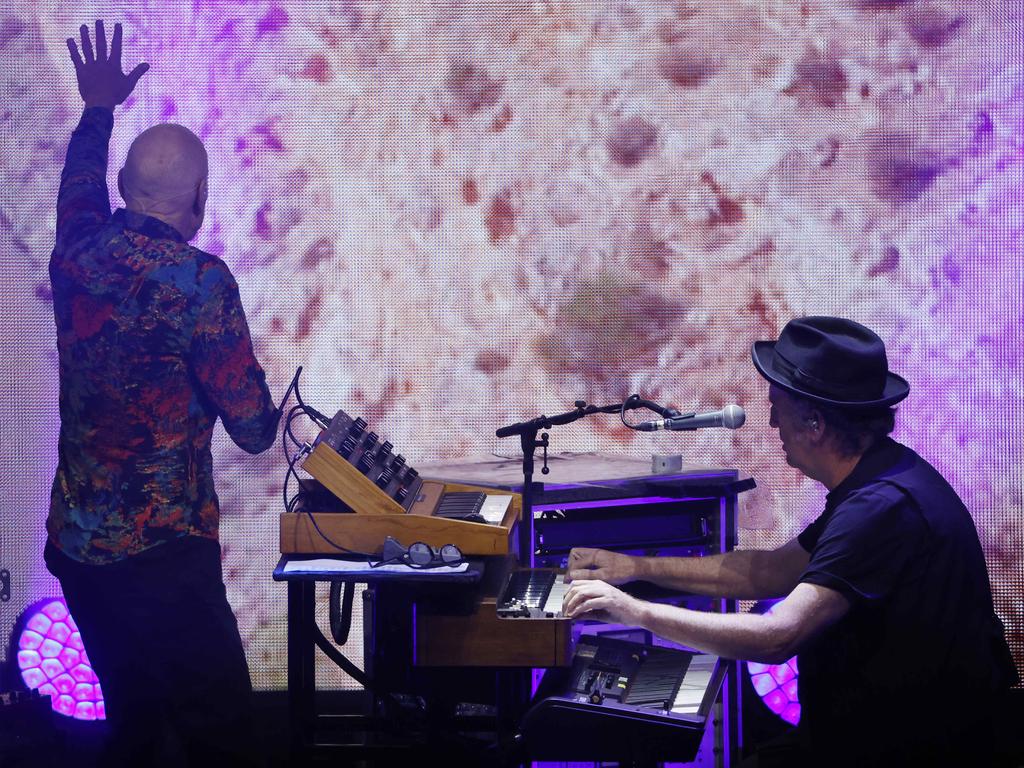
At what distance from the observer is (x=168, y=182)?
342 cm

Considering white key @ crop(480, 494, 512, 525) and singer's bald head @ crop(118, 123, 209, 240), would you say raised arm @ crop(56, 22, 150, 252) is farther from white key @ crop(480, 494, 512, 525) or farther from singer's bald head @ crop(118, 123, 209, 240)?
white key @ crop(480, 494, 512, 525)

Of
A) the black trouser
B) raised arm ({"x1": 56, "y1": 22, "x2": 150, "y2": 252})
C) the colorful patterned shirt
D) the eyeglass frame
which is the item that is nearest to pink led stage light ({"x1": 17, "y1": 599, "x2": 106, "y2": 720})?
the black trouser

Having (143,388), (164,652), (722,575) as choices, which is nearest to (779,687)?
(722,575)

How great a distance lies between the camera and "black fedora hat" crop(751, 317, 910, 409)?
2.50 meters

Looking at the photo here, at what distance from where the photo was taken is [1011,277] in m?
4.02

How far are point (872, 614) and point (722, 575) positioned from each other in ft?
1.96

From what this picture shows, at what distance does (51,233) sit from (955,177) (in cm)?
335

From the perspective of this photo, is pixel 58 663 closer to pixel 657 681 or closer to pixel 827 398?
pixel 657 681

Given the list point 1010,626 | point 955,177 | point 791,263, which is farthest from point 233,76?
point 1010,626

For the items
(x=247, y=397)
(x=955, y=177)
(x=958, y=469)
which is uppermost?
(x=955, y=177)

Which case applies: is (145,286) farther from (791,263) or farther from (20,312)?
(791,263)

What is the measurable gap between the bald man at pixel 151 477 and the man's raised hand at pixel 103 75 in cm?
81

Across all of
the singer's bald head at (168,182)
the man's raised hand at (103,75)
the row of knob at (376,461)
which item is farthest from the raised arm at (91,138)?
the row of knob at (376,461)

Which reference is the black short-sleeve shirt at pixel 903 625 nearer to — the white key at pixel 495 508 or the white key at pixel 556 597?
the white key at pixel 556 597
